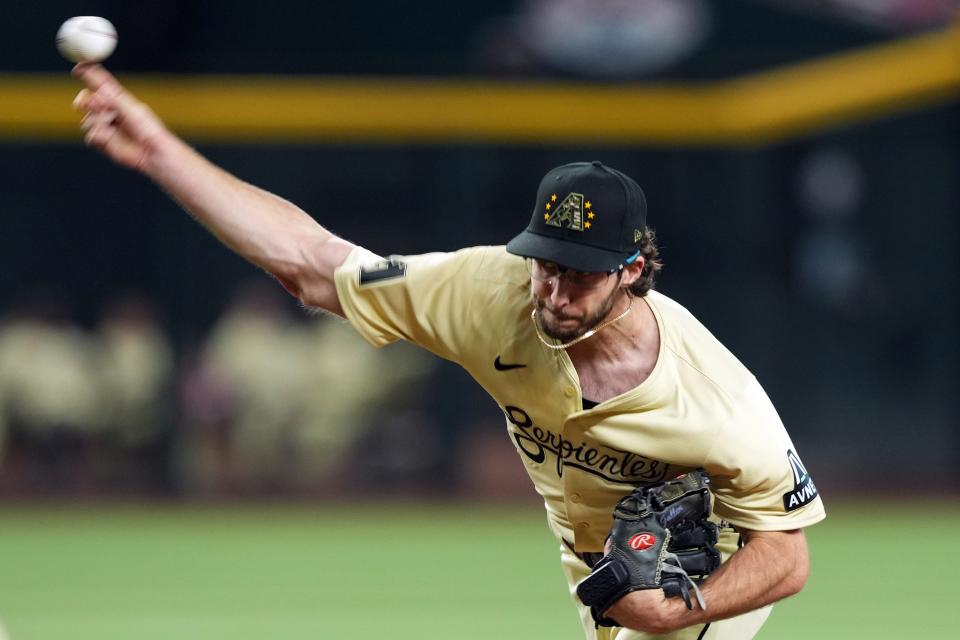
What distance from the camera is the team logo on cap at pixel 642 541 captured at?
15.2ft

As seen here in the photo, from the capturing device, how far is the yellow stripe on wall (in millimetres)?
14672

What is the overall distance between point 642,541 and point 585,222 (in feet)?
2.96

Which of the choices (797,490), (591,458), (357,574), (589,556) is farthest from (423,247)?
(797,490)

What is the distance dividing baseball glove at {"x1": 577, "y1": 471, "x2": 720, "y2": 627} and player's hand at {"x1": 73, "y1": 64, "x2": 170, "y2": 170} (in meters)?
1.65

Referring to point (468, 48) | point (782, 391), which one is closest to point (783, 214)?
point (782, 391)

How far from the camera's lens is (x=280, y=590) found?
10.4 m

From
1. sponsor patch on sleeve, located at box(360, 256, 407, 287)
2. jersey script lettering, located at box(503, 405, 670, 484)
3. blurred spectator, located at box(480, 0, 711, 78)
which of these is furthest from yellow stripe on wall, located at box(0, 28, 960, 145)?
sponsor patch on sleeve, located at box(360, 256, 407, 287)

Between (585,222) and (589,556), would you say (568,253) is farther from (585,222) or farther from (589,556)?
(589,556)

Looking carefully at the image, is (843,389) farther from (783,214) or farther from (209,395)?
(209,395)

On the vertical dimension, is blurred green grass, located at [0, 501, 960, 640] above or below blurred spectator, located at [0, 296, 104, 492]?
below

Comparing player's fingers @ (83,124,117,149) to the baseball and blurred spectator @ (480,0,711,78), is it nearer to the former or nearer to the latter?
the baseball

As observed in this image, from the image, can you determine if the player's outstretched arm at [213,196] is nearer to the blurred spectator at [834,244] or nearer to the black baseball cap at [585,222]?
the black baseball cap at [585,222]

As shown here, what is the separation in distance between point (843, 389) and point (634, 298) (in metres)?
12.9

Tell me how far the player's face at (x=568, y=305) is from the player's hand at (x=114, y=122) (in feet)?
3.64
